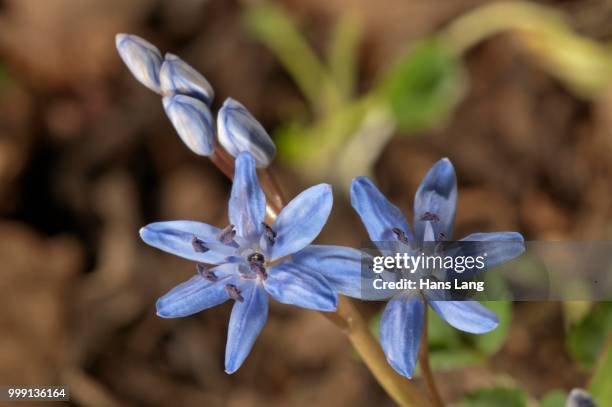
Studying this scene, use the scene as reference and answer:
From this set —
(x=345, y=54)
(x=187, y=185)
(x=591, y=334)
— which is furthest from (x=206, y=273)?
(x=345, y=54)

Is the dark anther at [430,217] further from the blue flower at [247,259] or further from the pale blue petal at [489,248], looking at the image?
the blue flower at [247,259]

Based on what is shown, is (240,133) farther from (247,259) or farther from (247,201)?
(247,259)

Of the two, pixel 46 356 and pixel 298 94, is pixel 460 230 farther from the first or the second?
pixel 46 356

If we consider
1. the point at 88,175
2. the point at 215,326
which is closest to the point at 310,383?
the point at 215,326

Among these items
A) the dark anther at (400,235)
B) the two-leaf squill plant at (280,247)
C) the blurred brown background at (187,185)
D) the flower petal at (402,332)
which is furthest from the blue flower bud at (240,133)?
the blurred brown background at (187,185)

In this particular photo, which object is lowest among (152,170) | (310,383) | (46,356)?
(310,383)
